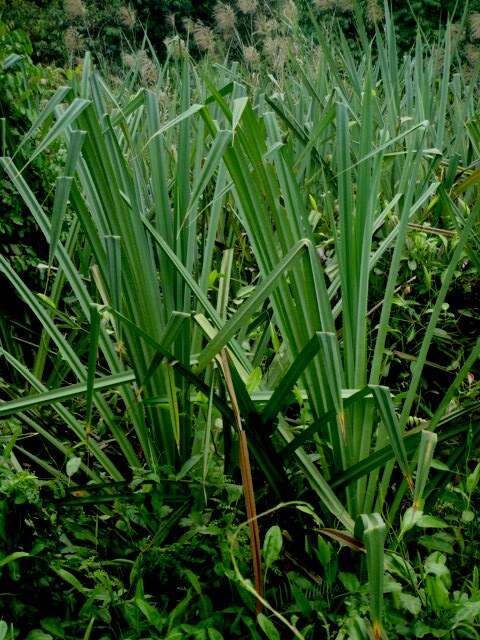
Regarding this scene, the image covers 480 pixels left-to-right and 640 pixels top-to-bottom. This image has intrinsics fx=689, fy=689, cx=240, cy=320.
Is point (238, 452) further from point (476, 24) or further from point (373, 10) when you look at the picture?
point (476, 24)

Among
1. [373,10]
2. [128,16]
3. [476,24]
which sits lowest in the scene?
[476,24]

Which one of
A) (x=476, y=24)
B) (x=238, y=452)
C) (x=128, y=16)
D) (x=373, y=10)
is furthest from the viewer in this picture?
(x=476, y=24)

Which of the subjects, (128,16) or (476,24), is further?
(476,24)

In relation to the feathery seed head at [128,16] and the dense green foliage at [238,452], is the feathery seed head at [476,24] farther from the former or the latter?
the dense green foliage at [238,452]

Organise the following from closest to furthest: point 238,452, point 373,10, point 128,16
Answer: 1. point 238,452
2. point 373,10
3. point 128,16

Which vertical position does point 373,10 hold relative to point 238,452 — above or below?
above

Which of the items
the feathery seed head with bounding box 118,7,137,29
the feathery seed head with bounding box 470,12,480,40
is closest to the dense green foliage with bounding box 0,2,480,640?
the feathery seed head with bounding box 118,7,137,29

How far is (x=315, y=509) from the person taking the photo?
46.6 inches

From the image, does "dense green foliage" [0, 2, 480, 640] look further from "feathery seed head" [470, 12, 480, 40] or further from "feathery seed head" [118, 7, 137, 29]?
"feathery seed head" [470, 12, 480, 40]

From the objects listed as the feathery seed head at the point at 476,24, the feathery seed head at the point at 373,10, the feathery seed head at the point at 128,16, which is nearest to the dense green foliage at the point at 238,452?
the feathery seed head at the point at 373,10

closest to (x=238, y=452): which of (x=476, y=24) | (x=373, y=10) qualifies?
(x=373, y=10)

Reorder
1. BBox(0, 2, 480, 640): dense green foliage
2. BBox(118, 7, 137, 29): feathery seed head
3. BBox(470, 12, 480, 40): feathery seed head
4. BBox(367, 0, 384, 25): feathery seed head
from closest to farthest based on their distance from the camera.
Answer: BBox(0, 2, 480, 640): dense green foliage → BBox(367, 0, 384, 25): feathery seed head → BBox(118, 7, 137, 29): feathery seed head → BBox(470, 12, 480, 40): feathery seed head

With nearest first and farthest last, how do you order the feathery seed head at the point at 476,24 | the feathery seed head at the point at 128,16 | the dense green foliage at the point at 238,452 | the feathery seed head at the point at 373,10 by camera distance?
1. the dense green foliage at the point at 238,452
2. the feathery seed head at the point at 373,10
3. the feathery seed head at the point at 128,16
4. the feathery seed head at the point at 476,24

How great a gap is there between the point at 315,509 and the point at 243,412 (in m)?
0.24
